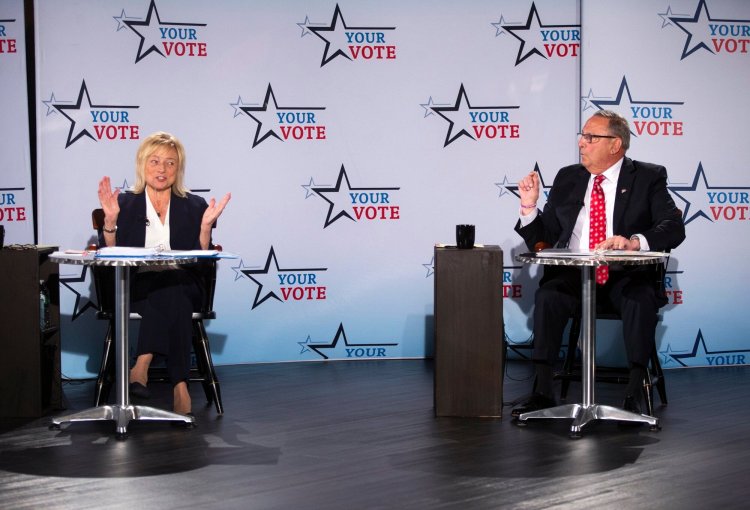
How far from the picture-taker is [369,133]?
6.11m

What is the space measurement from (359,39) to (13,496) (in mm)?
3646

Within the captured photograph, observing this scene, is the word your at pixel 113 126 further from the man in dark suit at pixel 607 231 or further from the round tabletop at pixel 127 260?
the man in dark suit at pixel 607 231

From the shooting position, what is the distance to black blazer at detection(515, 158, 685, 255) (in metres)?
4.61

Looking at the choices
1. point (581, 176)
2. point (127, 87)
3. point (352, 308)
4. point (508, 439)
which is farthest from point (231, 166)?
point (508, 439)

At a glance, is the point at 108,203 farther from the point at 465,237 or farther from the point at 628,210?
the point at 628,210

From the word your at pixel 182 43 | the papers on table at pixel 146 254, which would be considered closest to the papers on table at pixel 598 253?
the papers on table at pixel 146 254

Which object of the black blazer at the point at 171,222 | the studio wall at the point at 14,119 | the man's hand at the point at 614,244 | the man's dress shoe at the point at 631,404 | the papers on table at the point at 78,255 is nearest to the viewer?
the papers on table at the point at 78,255

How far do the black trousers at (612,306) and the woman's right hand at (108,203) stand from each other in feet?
6.30

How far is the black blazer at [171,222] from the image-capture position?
4.77 meters

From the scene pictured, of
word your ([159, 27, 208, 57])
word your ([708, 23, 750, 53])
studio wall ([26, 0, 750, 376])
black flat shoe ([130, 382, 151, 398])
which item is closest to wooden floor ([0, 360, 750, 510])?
black flat shoe ([130, 382, 151, 398])

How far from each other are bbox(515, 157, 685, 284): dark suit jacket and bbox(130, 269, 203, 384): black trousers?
1607 mm

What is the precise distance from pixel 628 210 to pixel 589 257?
858 mm

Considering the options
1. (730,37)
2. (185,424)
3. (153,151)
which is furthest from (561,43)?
(185,424)

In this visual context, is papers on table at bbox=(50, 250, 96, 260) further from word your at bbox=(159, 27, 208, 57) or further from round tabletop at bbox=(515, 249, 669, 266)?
word your at bbox=(159, 27, 208, 57)
